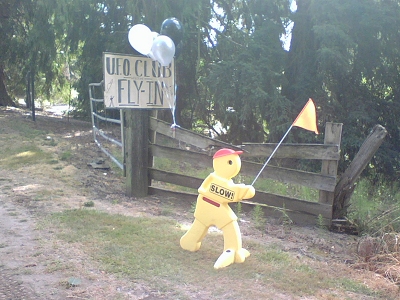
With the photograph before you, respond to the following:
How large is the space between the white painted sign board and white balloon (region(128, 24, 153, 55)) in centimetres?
45

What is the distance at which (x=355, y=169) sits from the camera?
18.1ft

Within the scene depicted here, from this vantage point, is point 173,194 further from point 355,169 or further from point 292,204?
point 355,169

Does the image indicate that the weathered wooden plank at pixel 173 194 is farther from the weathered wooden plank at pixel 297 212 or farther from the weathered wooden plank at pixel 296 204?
the weathered wooden plank at pixel 296 204

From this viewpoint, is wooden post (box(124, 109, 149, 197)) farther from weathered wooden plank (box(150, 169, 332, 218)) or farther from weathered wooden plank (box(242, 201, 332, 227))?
weathered wooden plank (box(242, 201, 332, 227))

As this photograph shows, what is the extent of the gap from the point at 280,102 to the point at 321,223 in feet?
19.0

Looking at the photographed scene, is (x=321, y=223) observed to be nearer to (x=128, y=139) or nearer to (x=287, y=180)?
(x=287, y=180)

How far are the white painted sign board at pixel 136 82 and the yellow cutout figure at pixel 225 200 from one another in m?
2.55

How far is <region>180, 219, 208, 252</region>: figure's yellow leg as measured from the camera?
14.1ft

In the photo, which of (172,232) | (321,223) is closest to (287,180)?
(321,223)

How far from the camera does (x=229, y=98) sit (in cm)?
1146

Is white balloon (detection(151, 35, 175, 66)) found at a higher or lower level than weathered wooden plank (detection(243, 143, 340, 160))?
higher

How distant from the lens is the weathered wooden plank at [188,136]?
5.82 m

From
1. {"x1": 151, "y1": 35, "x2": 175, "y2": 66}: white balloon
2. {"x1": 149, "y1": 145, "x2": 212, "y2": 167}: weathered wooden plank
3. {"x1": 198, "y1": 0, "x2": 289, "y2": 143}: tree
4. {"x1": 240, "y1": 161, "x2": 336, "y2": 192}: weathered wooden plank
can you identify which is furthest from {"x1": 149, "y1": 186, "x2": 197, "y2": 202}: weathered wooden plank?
{"x1": 198, "y1": 0, "x2": 289, "y2": 143}: tree

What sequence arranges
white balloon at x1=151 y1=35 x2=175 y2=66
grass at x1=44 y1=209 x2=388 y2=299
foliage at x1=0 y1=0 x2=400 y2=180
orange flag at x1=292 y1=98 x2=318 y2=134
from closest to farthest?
grass at x1=44 y1=209 x2=388 y2=299, orange flag at x1=292 y1=98 x2=318 y2=134, white balloon at x1=151 y1=35 x2=175 y2=66, foliage at x1=0 y1=0 x2=400 y2=180
